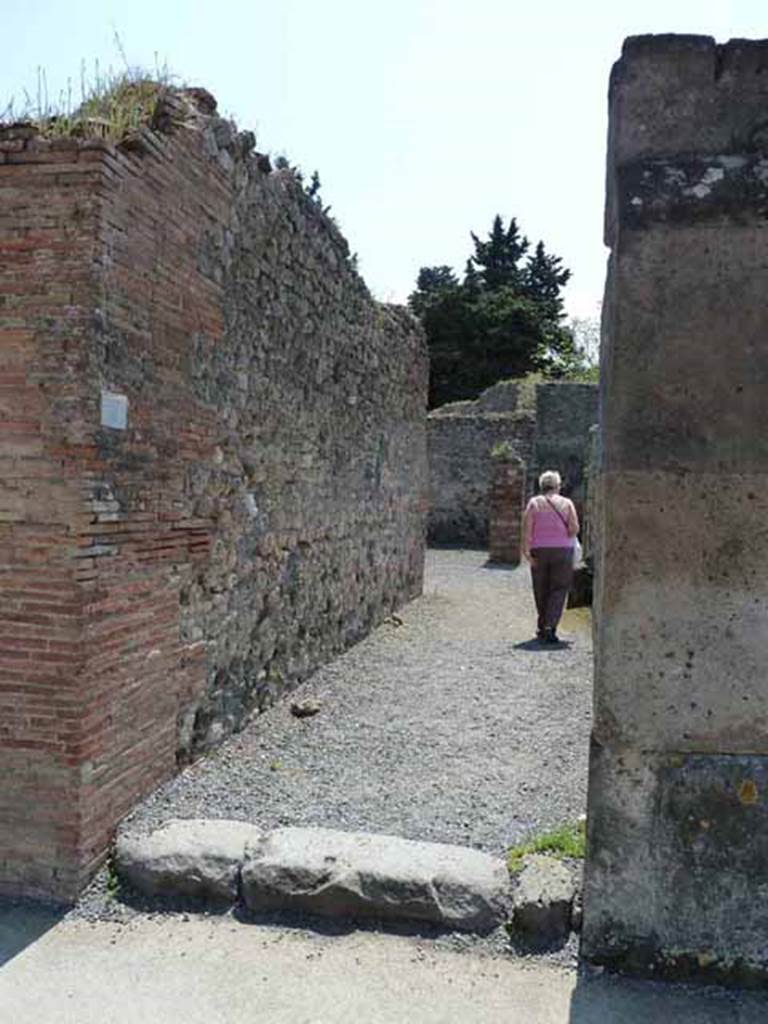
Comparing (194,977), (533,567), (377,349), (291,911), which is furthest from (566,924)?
(377,349)

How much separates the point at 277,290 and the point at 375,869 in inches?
153

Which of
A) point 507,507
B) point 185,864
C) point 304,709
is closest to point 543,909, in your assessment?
point 185,864

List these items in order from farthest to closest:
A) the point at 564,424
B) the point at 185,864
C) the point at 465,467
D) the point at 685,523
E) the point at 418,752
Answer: the point at 564,424 < the point at 465,467 < the point at 418,752 < the point at 185,864 < the point at 685,523

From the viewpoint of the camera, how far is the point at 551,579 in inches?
349

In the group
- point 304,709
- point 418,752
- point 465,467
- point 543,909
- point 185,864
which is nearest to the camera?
point 543,909

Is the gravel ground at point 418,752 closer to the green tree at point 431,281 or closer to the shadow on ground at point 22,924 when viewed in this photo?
the shadow on ground at point 22,924

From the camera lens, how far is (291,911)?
3514 mm

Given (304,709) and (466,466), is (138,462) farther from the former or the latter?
(466,466)

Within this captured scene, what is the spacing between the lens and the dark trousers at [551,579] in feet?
28.8

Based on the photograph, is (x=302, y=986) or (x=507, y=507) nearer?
(x=302, y=986)

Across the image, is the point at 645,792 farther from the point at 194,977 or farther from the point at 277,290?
the point at 277,290

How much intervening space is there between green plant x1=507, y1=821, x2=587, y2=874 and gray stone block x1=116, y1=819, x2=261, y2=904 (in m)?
1.06

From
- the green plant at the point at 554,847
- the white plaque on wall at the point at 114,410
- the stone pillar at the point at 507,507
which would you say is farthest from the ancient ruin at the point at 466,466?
the white plaque on wall at the point at 114,410

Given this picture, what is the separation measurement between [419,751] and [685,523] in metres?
2.84
